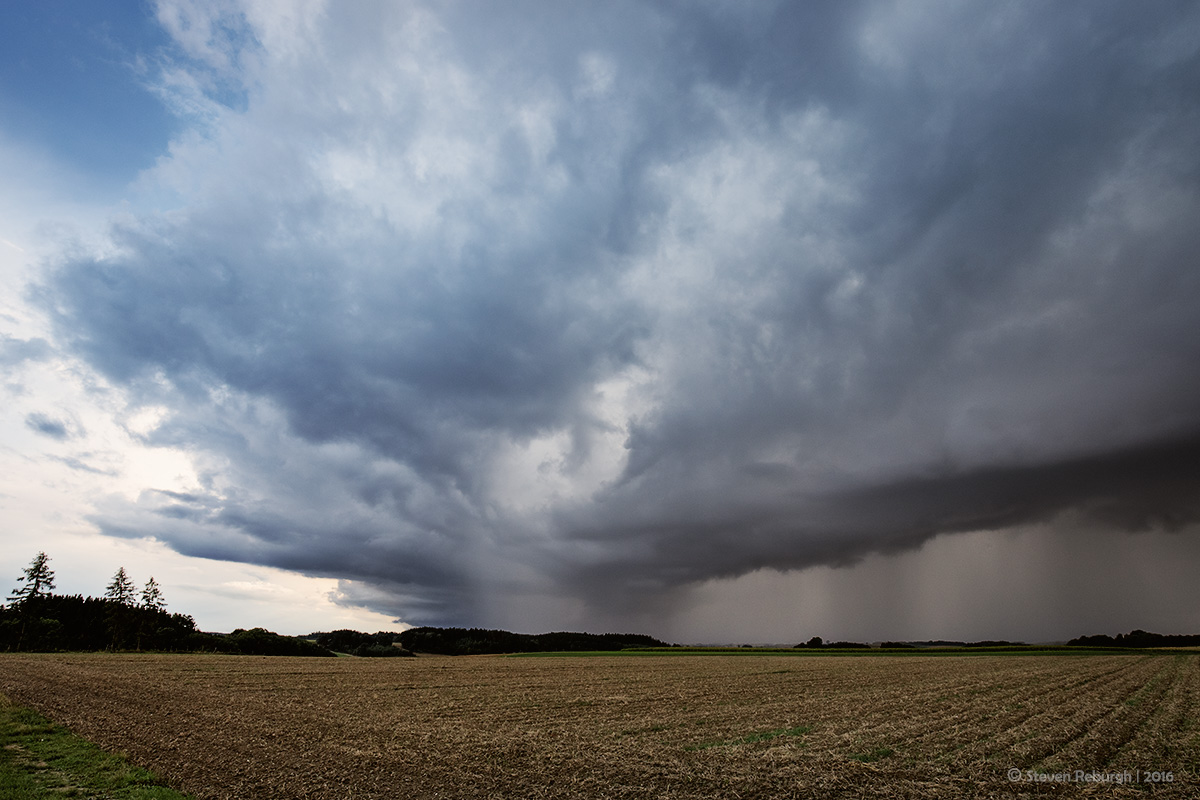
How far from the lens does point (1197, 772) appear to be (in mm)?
16000

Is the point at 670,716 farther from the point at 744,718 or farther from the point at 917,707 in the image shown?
the point at 917,707

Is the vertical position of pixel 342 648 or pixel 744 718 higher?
pixel 744 718

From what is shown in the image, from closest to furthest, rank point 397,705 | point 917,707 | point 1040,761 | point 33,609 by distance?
point 1040,761 < point 917,707 < point 397,705 < point 33,609

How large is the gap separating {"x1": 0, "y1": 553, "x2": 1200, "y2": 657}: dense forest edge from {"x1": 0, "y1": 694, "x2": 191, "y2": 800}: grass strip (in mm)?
112811

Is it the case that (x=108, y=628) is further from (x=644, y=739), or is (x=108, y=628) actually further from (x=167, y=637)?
(x=644, y=739)

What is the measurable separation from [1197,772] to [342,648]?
170833mm

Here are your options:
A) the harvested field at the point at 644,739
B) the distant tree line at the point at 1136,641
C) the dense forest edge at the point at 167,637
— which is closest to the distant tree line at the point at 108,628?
the dense forest edge at the point at 167,637

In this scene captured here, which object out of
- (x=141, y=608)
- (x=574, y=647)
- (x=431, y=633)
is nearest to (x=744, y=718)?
(x=141, y=608)

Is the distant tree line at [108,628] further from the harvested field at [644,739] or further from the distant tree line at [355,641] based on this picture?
the harvested field at [644,739]

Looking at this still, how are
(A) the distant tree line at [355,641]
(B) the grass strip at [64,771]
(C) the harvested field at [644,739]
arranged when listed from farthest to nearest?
(A) the distant tree line at [355,641] < (C) the harvested field at [644,739] < (B) the grass strip at [64,771]

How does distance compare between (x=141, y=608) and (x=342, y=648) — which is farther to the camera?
(x=342, y=648)

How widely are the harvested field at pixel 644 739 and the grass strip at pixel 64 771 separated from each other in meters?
0.67

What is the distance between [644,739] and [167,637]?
143528 mm

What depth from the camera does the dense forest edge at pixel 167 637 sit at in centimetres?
10356
